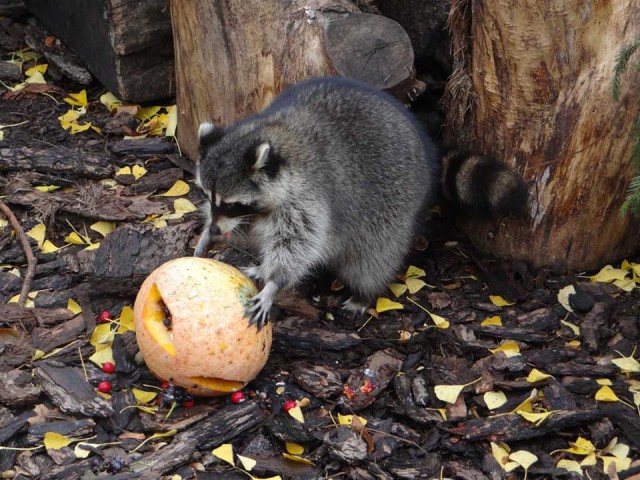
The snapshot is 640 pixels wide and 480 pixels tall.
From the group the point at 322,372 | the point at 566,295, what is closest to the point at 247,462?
the point at 322,372

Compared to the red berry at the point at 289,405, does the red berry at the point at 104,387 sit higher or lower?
higher

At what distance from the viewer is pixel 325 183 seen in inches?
164

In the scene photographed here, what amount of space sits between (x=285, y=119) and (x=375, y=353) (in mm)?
1110

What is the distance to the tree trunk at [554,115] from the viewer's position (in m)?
3.93

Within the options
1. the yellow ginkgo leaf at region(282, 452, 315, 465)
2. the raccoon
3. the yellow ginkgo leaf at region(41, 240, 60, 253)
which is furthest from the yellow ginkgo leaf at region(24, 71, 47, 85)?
the yellow ginkgo leaf at region(282, 452, 315, 465)

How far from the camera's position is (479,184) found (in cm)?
429

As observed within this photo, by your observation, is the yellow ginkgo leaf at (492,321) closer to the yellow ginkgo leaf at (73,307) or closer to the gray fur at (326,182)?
the gray fur at (326,182)

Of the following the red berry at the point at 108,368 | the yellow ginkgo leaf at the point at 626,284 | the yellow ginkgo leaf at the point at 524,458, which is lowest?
the yellow ginkgo leaf at the point at 524,458

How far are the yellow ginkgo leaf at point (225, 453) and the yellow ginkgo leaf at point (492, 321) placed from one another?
1342 millimetres

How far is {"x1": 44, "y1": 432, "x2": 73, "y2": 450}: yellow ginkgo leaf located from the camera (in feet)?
11.4

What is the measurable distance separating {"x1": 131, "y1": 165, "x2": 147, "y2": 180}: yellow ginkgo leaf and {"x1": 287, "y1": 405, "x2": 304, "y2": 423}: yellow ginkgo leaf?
1.85 meters

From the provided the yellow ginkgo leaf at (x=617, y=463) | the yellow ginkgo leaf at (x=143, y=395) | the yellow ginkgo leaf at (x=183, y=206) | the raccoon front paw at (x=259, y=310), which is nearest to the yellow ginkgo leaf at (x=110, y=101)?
the yellow ginkgo leaf at (x=183, y=206)

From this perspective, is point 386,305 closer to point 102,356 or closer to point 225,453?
point 225,453

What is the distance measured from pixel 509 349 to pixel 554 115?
105 cm
